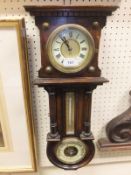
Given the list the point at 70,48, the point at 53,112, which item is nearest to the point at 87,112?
the point at 53,112

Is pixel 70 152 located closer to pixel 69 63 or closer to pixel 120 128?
pixel 120 128

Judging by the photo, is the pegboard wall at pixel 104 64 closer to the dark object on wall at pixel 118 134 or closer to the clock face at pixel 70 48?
the dark object on wall at pixel 118 134

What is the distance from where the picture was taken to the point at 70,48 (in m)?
0.60

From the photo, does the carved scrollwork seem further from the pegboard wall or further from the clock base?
the clock base

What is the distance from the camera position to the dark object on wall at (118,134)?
0.85 metres

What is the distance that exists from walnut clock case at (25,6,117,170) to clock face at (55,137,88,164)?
0.02 metres

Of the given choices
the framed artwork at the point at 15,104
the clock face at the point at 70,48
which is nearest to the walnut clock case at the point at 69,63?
the clock face at the point at 70,48

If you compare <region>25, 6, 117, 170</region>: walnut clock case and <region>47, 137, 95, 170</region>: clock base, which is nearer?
<region>25, 6, 117, 170</region>: walnut clock case

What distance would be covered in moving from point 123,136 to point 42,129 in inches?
13.8

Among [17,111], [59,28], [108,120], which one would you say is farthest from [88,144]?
[59,28]

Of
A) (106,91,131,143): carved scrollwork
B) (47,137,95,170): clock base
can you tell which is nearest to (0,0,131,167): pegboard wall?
(106,91,131,143): carved scrollwork

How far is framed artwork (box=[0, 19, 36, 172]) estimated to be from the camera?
0.66m

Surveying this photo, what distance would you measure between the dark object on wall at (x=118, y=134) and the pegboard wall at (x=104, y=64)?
0.09ft

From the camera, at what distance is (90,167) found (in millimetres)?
1026
